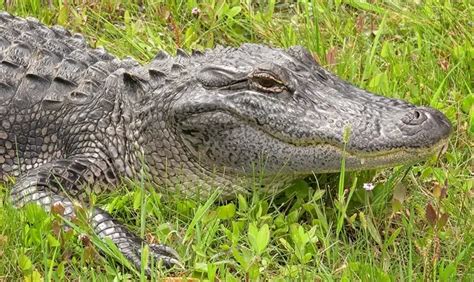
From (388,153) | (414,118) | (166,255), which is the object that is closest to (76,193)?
(166,255)

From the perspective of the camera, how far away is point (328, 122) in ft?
15.6

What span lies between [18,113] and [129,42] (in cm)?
121

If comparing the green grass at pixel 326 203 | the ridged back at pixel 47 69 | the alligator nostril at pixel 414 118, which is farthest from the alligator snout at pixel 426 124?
the ridged back at pixel 47 69

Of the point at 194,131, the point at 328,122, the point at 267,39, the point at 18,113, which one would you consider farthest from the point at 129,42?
the point at 328,122

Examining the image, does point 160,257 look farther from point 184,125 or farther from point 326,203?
point 326,203

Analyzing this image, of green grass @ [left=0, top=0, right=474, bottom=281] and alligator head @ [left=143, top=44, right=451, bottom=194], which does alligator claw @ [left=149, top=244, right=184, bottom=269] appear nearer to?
green grass @ [left=0, top=0, right=474, bottom=281]

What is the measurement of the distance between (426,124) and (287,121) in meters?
0.60

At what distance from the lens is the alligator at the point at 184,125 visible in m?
4.69

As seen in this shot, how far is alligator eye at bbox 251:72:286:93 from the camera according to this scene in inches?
190

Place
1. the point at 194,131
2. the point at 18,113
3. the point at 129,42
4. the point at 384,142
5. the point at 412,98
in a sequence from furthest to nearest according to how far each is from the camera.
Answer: the point at 129,42
the point at 412,98
the point at 18,113
the point at 194,131
the point at 384,142

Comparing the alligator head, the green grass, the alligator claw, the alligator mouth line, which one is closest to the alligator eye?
the alligator head

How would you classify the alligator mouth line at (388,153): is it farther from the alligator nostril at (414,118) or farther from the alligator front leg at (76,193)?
the alligator front leg at (76,193)

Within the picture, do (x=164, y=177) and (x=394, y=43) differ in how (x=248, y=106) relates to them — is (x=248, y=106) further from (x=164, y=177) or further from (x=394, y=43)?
(x=394, y=43)

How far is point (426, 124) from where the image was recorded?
4652 mm
